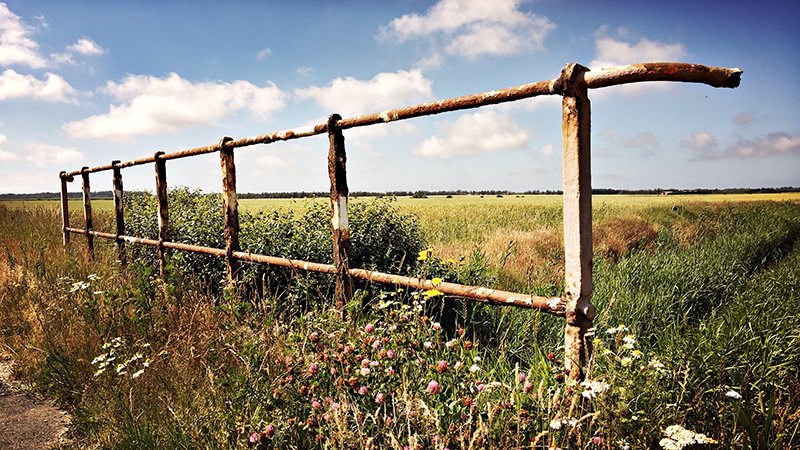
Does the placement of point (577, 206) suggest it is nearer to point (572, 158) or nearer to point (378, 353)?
point (572, 158)

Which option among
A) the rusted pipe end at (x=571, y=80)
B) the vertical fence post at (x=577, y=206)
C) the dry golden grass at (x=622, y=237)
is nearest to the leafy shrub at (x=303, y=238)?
the vertical fence post at (x=577, y=206)

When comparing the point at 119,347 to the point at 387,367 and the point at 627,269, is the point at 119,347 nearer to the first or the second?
the point at 387,367

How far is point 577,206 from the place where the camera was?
2.06 m

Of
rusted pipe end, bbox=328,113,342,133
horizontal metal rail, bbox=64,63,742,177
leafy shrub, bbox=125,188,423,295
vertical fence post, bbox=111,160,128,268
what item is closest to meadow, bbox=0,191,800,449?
leafy shrub, bbox=125,188,423,295

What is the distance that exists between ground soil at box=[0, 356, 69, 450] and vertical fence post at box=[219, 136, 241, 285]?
1650 mm

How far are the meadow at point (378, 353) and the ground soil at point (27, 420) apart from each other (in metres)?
0.11

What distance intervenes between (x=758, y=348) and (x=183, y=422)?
14.1 feet

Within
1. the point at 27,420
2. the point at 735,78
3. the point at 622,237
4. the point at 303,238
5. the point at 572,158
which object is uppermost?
the point at 735,78

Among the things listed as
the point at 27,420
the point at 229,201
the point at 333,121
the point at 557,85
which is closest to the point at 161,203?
the point at 229,201

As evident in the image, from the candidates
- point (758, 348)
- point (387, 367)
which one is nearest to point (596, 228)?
point (758, 348)

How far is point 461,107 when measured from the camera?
2.57 m

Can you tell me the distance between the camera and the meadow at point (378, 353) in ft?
5.80

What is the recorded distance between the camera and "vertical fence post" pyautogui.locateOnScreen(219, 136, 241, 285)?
4.27 m

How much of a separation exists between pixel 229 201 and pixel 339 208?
5.18ft
